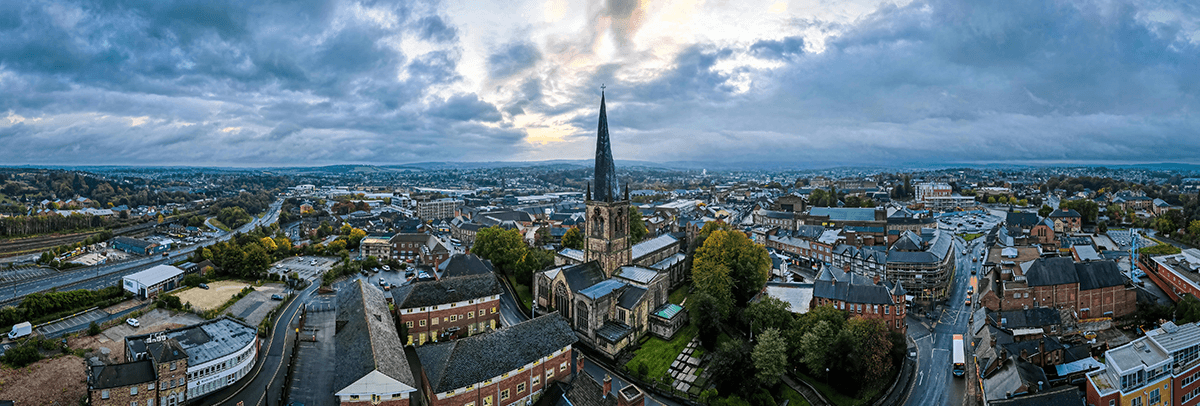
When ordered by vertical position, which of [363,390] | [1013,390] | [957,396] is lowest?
[957,396]

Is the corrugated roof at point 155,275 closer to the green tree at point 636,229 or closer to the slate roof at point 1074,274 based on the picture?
the green tree at point 636,229

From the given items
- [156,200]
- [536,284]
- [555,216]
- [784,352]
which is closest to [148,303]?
[536,284]

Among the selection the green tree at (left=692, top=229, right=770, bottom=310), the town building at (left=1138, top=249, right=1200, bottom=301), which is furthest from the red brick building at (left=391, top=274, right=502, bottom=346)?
the town building at (left=1138, top=249, right=1200, bottom=301)

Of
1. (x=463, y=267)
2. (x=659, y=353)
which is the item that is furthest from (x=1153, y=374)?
(x=463, y=267)

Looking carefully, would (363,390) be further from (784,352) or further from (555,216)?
(555,216)

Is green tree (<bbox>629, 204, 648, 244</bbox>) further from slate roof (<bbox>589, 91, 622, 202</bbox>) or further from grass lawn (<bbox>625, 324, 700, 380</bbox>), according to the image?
grass lawn (<bbox>625, 324, 700, 380</bbox>)

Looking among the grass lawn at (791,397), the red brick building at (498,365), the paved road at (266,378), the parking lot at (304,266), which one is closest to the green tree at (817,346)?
the grass lawn at (791,397)
